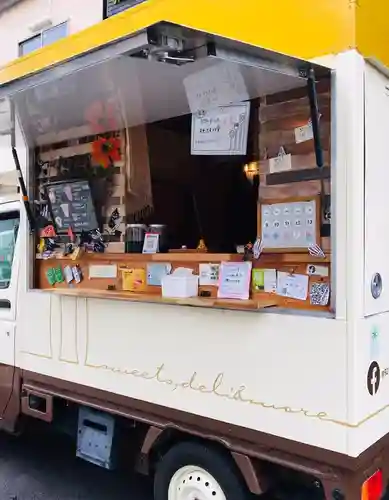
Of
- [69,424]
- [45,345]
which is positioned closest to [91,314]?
[45,345]

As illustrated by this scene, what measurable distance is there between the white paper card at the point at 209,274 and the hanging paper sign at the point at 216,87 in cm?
92

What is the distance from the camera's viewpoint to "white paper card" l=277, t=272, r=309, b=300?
2.68m

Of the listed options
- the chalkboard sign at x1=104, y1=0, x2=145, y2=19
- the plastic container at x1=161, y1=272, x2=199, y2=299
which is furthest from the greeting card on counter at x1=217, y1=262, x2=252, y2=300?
the chalkboard sign at x1=104, y1=0, x2=145, y2=19

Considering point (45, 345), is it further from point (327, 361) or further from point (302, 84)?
point (302, 84)

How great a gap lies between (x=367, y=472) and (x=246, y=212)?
1.87 meters

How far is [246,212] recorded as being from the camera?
3.78 meters

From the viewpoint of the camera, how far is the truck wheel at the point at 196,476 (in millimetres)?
2721

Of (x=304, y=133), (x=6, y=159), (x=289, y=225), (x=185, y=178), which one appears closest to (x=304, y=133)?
(x=304, y=133)

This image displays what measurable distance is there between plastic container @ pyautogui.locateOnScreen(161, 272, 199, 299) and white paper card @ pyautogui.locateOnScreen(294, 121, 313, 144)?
95cm

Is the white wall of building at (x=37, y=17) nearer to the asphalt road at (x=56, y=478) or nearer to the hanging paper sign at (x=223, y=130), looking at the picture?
the hanging paper sign at (x=223, y=130)

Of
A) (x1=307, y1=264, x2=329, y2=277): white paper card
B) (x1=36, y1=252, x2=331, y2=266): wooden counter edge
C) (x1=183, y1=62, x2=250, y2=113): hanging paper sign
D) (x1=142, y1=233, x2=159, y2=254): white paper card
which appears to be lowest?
(x1=307, y1=264, x2=329, y2=277): white paper card

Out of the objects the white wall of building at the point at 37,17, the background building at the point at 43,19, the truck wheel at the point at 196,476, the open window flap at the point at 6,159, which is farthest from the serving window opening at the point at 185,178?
the white wall of building at the point at 37,17

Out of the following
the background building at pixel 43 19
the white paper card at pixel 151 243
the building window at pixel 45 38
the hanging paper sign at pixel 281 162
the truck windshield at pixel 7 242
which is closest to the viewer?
the hanging paper sign at pixel 281 162

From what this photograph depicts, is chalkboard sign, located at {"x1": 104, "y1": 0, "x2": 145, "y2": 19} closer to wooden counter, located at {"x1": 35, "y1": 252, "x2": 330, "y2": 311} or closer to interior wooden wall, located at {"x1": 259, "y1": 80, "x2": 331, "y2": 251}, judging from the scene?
wooden counter, located at {"x1": 35, "y1": 252, "x2": 330, "y2": 311}
